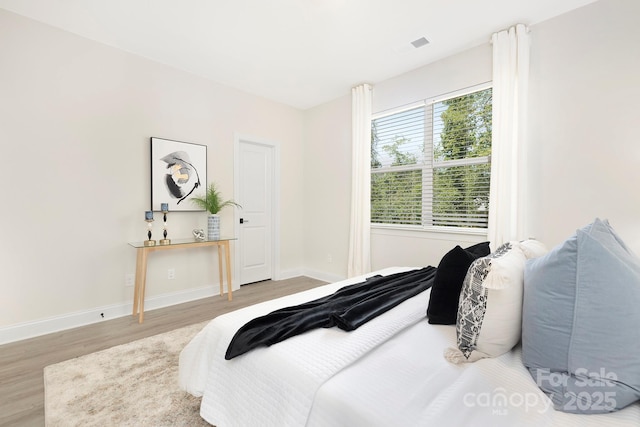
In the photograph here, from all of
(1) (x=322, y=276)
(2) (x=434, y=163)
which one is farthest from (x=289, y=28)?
(1) (x=322, y=276)

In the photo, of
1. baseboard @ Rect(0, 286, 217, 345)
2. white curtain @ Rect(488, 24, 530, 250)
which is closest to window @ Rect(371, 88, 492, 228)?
white curtain @ Rect(488, 24, 530, 250)

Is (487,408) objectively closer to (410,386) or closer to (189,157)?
(410,386)

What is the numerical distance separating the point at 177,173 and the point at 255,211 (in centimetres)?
127

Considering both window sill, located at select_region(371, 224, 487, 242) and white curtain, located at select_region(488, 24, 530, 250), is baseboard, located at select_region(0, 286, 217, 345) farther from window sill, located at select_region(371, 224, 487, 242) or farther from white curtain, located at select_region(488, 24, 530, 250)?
white curtain, located at select_region(488, 24, 530, 250)

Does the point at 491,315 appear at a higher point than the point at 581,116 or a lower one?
lower

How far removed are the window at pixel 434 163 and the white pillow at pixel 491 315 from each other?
2172mm

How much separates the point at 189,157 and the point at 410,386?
3437mm

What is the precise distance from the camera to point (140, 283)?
9.75ft

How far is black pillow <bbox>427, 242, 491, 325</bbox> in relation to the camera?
1.30 meters

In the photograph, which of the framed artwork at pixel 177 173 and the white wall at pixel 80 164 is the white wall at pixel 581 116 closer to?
the framed artwork at pixel 177 173

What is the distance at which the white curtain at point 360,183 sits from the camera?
3.87 meters

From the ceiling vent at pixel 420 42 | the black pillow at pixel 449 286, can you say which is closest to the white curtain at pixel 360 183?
the ceiling vent at pixel 420 42

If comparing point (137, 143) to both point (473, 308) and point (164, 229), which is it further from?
point (473, 308)

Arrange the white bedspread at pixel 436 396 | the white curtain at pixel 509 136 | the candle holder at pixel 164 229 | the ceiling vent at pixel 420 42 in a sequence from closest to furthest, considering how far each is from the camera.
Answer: the white bedspread at pixel 436 396, the white curtain at pixel 509 136, the ceiling vent at pixel 420 42, the candle holder at pixel 164 229
